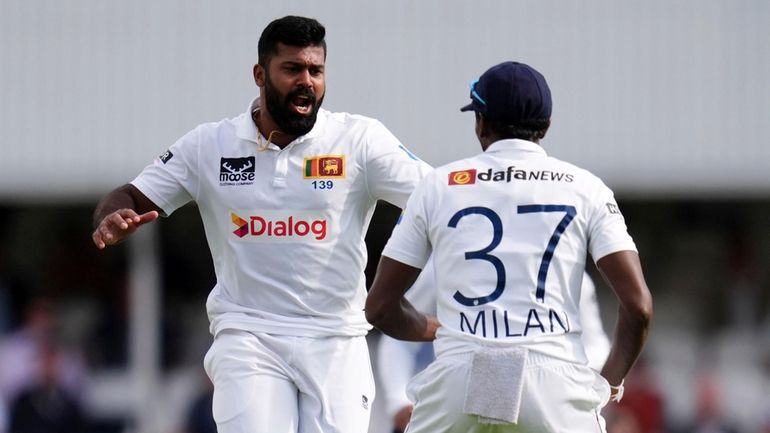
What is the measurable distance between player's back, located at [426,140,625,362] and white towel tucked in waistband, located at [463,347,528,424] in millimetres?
68

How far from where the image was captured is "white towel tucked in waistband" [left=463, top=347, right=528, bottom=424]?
5070 millimetres

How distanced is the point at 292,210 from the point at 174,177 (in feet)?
2.08

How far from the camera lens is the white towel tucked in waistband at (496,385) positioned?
5070 mm

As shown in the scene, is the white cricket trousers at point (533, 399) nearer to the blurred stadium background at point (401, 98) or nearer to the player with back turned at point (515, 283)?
the player with back turned at point (515, 283)

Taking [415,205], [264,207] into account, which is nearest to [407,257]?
[415,205]

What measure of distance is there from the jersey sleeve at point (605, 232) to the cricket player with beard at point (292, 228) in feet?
4.41

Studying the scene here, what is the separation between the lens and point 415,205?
17.6ft

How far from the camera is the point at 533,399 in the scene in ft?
16.7

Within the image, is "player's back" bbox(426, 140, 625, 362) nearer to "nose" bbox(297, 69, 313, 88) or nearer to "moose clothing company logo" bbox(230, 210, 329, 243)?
"moose clothing company logo" bbox(230, 210, 329, 243)

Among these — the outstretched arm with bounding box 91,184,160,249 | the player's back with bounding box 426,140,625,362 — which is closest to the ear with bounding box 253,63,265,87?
the outstretched arm with bounding box 91,184,160,249

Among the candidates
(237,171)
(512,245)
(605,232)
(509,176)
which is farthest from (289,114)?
(605,232)

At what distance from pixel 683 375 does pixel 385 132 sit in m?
9.25

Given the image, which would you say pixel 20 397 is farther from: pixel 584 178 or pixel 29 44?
pixel 584 178

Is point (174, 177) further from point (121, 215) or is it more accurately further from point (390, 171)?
point (390, 171)
